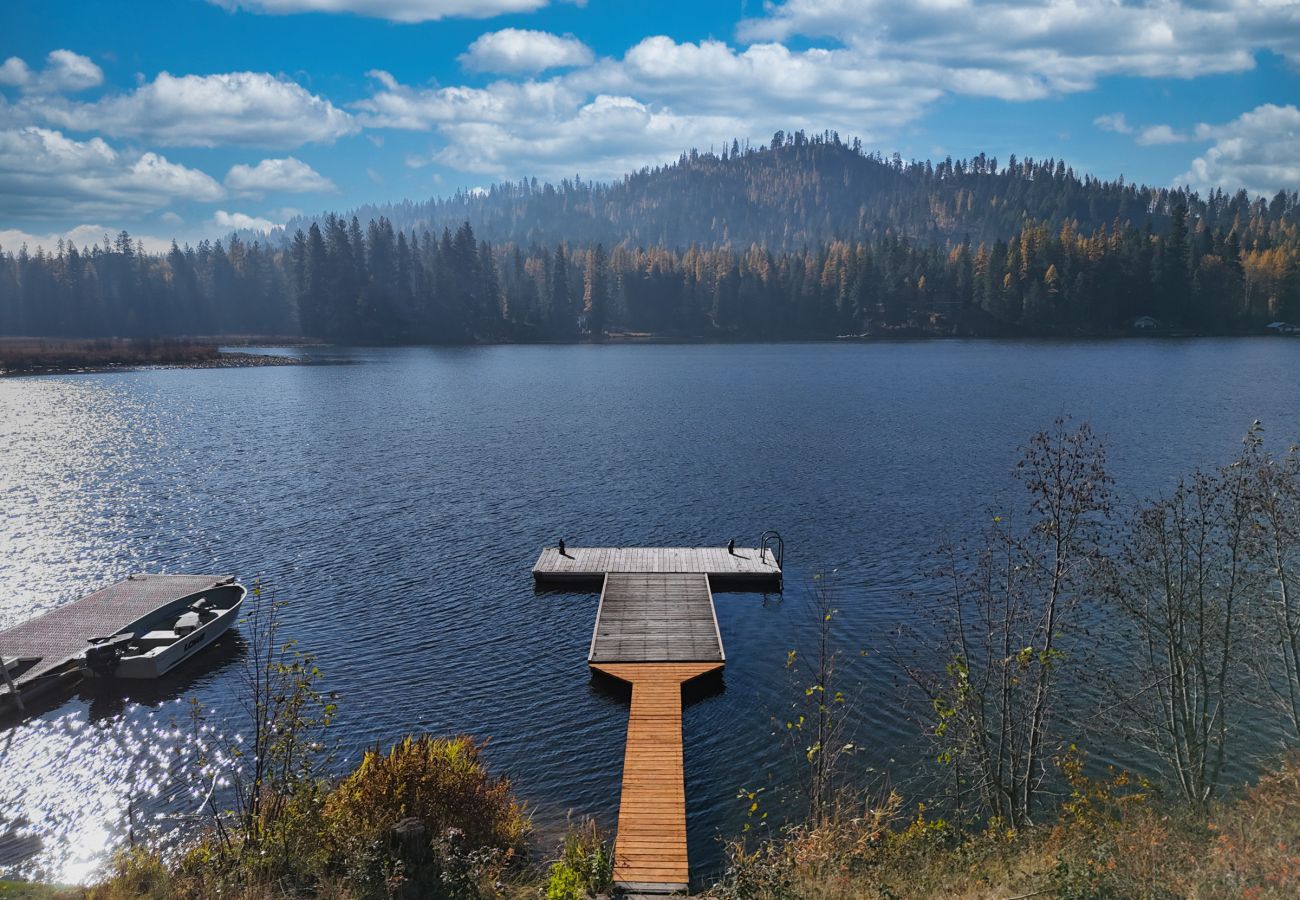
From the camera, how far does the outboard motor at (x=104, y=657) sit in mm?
27391

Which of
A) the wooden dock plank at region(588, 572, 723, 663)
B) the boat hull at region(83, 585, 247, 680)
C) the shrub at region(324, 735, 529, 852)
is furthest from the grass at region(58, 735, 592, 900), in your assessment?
the boat hull at region(83, 585, 247, 680)

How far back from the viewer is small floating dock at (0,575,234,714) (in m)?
27.2

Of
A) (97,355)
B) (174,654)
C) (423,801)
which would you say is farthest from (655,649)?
(97,355)

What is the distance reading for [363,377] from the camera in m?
120

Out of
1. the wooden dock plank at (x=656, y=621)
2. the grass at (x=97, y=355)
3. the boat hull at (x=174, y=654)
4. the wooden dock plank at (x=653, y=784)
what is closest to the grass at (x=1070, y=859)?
the wooden dock plank at (x=653, y=784)

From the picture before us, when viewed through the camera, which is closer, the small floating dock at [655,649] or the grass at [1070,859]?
the grass at [1070,859]

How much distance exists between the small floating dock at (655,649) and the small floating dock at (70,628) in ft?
54.2

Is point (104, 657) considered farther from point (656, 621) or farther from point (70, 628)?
point (656, 621)

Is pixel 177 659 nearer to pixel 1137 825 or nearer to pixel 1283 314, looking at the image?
pixel 1137 825

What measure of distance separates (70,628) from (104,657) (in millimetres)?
5512

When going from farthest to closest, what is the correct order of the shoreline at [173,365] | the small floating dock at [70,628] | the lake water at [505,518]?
the shoreline at [173,365] < the small floating dock at [70,628] < the lake water at [505,518]

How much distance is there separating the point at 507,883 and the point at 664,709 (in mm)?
9678

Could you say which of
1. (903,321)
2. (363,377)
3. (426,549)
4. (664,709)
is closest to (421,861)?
(664,709)

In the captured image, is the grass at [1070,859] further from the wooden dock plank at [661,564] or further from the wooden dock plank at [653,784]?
the wooden dock plank at [661,564]
